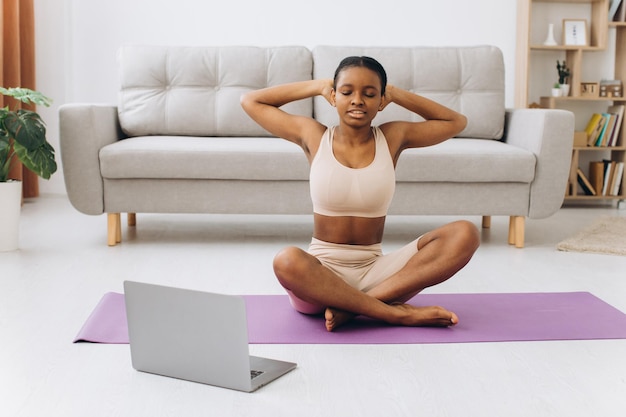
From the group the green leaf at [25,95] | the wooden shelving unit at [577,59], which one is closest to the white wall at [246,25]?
the wooden shelving unit at [577,59]

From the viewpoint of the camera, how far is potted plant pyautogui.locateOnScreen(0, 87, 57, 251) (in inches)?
136

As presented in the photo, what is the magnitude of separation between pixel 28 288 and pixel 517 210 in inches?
79.6

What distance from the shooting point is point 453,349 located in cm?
217

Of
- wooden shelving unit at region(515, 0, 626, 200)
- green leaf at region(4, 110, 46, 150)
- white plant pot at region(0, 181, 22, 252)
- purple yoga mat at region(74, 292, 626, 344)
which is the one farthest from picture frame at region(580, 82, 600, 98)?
white plant pot at region(0, 181, 22, 252)

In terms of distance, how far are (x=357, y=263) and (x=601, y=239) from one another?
1856mm

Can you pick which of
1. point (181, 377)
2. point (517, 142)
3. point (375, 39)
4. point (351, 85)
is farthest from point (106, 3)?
point (181, 377)

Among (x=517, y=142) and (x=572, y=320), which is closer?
(x=572, y=320)

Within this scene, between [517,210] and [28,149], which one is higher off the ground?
[28,149]

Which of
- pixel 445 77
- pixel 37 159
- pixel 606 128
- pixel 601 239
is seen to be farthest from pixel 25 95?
pixel 606 128

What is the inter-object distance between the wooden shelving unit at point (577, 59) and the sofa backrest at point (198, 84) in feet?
4.99

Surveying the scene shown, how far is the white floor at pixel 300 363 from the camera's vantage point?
178 cm

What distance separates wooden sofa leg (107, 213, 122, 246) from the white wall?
174 centimetres

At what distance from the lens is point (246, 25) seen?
201 inches

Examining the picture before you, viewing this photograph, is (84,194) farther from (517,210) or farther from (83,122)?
(517,210)
